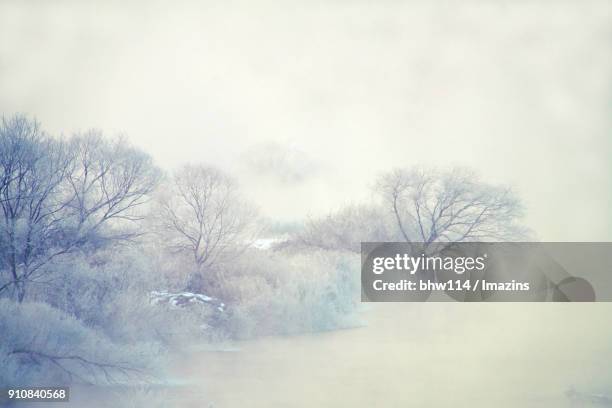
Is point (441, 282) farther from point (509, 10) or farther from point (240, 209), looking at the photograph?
point (509, 10)

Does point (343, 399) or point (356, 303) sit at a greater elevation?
point (356, 303)

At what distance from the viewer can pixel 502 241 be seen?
3.52 m

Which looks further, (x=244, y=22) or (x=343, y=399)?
Answer: (x=244, y=22)

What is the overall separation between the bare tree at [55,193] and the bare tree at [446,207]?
1.37 metres

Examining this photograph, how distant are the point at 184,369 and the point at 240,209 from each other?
899 mm

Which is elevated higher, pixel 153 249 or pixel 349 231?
pixel 349 231

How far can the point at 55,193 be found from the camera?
134 inches

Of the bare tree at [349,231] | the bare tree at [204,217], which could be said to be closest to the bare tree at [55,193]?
the bare tree at [204,217]

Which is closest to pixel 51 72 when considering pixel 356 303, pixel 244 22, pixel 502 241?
pixel 244 22

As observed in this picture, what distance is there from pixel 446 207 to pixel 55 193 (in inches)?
83.5

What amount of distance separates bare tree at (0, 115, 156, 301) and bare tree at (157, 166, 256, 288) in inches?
6.4

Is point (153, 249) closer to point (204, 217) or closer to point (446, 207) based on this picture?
point (204, 217)

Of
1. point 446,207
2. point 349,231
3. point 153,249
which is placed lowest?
point 153,249

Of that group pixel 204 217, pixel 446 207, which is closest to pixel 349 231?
pixel 446 207
